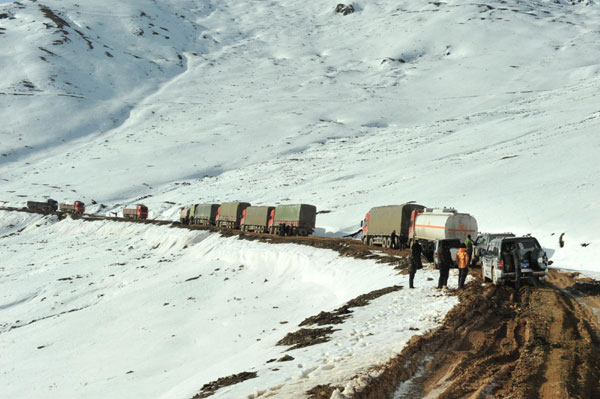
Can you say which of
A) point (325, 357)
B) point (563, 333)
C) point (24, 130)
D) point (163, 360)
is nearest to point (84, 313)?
point (163, 360)

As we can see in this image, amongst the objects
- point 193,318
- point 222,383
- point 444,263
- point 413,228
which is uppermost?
point 413,228

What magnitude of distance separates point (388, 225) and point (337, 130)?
91910 mm

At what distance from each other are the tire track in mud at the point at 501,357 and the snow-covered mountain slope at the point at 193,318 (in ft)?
2.01

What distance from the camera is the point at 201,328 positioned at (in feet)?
71.0

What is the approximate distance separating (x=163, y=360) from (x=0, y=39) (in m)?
233

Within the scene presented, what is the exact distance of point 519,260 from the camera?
605 inches

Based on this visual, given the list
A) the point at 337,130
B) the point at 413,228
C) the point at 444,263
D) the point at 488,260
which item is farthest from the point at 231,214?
the point at 337,130

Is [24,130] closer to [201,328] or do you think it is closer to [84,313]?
[84,313]

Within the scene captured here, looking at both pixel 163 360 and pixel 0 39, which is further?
pixel 0 39

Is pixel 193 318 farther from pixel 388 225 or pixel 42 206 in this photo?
pixel 42 206

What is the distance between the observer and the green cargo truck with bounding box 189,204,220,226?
59.8m

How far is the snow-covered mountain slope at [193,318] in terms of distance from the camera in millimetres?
10570

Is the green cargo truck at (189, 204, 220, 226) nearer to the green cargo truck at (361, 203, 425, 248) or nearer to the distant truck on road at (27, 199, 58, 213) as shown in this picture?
the green cargo truck at (361, 203, 425, 248)

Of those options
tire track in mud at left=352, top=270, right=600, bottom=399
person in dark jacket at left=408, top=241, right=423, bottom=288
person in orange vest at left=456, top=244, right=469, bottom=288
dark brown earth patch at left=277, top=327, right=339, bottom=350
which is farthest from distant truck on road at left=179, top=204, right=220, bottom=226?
tire track in mud at left=352, top=270, right=600, bottom=399
